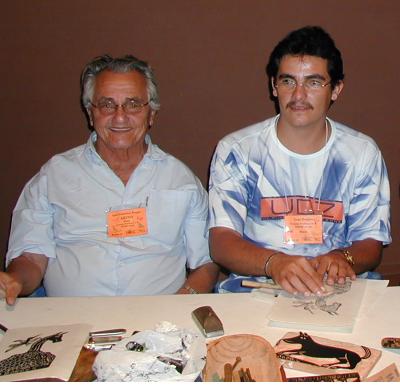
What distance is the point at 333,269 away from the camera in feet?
5.58

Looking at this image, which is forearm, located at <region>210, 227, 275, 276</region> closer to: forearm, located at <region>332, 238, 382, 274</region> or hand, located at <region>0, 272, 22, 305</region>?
forearm, located at <region>332, 238, 382, 274</region>

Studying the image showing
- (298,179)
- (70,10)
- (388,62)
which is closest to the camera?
(298,179)

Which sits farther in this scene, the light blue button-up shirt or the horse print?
the light blue button-up shirt

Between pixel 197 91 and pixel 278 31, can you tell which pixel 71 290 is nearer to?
pixel 197 91

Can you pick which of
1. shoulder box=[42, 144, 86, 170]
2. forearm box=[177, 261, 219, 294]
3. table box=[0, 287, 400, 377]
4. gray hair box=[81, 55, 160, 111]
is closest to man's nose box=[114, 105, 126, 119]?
gray hair box=[81, 55, 160, 111]

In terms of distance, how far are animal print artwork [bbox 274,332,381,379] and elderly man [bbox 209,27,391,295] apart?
0.67 meters

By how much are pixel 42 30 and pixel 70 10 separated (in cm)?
17

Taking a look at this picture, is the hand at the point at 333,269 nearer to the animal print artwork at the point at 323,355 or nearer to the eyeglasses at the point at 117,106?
the animal print artwork at the point at 323,355

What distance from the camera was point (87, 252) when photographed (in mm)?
2143

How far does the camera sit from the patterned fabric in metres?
2.09

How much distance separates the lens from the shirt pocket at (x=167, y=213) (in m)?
2.18

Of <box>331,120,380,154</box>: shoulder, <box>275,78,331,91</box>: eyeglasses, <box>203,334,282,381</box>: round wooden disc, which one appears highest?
<box>275,78,331,91</box>: eyeglasses

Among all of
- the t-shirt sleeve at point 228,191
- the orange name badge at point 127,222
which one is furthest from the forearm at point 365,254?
the orange name badge at point 127,222

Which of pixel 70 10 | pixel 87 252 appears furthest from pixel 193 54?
pixel 87 252
